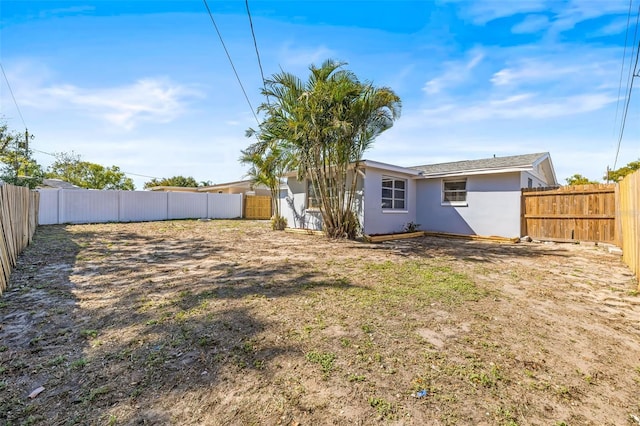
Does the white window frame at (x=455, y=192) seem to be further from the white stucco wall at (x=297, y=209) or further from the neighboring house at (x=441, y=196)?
the white stucco wall at (x=297, y=209)

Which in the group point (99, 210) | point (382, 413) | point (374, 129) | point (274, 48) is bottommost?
point (382, 413)

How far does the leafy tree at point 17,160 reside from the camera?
13.6m

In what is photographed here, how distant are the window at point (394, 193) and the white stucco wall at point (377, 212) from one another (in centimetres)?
18

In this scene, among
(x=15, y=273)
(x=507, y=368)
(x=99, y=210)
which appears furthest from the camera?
(x=99, y=210)

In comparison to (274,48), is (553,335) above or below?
below

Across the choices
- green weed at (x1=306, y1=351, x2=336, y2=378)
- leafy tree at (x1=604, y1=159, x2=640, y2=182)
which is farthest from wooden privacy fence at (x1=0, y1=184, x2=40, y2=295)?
leafy tree at (x1=604, y1=159, x2=640, y2=182)

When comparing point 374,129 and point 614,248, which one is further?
point 374,129

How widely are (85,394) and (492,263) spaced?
710 cm

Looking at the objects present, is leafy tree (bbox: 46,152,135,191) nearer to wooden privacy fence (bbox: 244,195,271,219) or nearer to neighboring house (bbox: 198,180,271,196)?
neighboring house (bbox: 198,180,271,196)

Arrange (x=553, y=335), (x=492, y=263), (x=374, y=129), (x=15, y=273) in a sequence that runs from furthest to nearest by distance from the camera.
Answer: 1. (x=374, y=129)
2. (x=492, y=263)
3. (x=15, y=273)
4. (x=553, y=335)

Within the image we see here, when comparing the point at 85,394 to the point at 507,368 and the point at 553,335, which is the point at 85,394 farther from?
the point at 553,335

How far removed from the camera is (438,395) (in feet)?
6.62

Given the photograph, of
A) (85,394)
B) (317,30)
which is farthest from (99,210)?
(85,394)

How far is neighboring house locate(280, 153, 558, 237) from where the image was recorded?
414 inches
